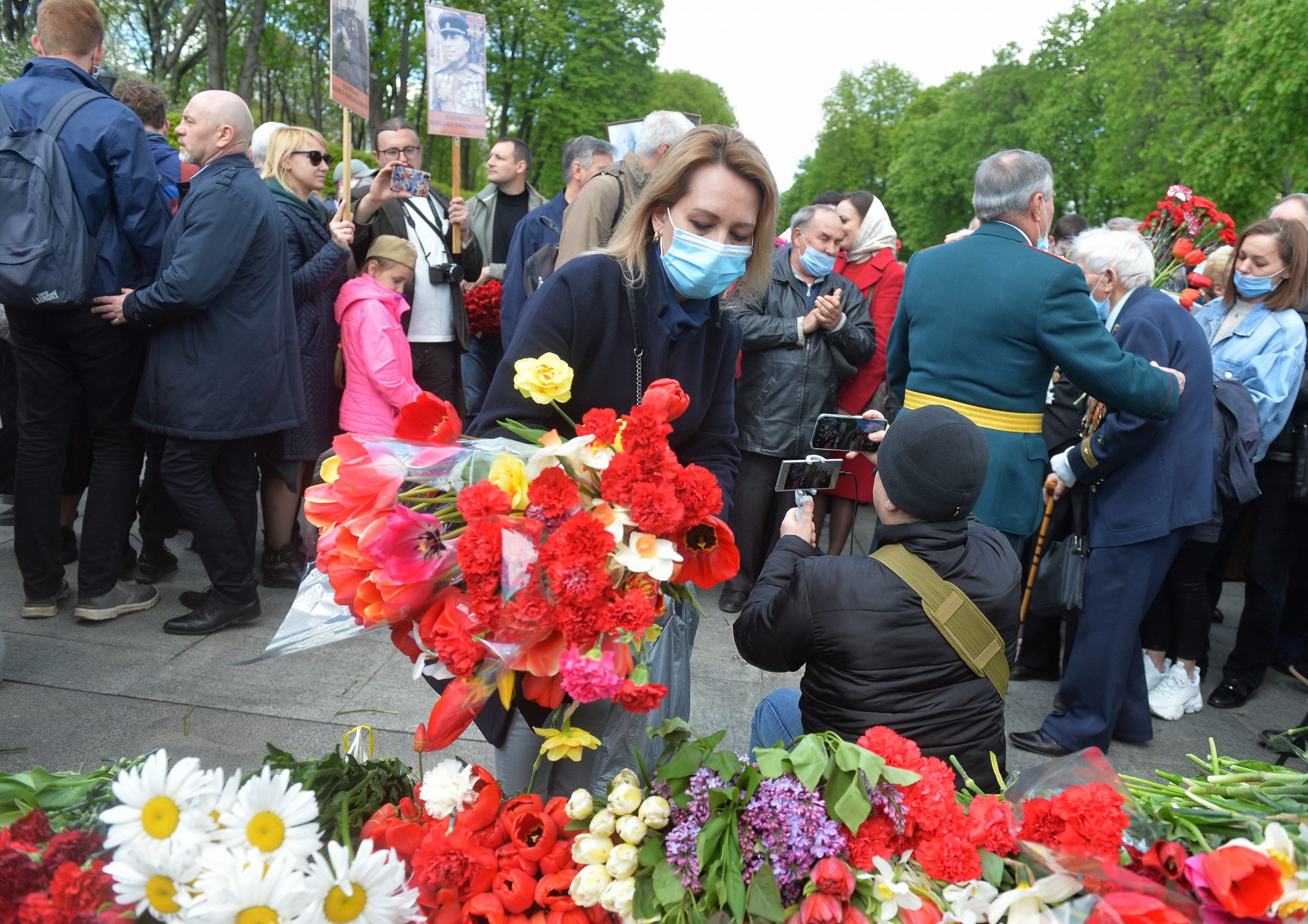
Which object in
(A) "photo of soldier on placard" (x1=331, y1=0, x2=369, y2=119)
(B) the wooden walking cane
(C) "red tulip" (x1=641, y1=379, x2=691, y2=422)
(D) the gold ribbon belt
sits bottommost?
(B) the wooden walking cane

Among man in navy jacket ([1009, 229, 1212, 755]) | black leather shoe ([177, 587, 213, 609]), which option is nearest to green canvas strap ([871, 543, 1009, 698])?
man in navy jacket ([1009, 229, 1212, 755])

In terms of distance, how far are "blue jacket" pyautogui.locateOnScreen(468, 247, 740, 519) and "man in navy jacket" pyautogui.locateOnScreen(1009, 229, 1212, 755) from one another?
2.00 meters

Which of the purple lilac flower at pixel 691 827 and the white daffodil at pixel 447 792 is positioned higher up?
the purple lilac flower at pixel 691 827

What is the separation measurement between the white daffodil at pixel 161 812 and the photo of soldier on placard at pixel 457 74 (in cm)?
523

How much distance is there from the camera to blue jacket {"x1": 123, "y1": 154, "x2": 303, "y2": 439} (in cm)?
391

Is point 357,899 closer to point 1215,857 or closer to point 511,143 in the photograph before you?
point 1215,857

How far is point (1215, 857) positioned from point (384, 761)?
4.83ft

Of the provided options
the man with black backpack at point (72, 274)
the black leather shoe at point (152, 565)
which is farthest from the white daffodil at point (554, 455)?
the black leather shoe at point (152, 565)

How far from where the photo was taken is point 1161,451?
3688 mm

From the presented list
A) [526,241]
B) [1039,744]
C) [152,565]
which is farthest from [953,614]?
[152,565]

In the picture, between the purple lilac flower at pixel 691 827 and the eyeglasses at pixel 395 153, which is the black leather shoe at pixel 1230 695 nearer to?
the purple lilac flower at pixel 691 827

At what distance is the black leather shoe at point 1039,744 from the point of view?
385cm

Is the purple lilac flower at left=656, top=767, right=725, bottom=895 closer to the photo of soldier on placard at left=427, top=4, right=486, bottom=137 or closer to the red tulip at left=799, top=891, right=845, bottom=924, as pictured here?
the red tulip at left=799, top=891, right=845, bottom=924

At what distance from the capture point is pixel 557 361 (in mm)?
1678
